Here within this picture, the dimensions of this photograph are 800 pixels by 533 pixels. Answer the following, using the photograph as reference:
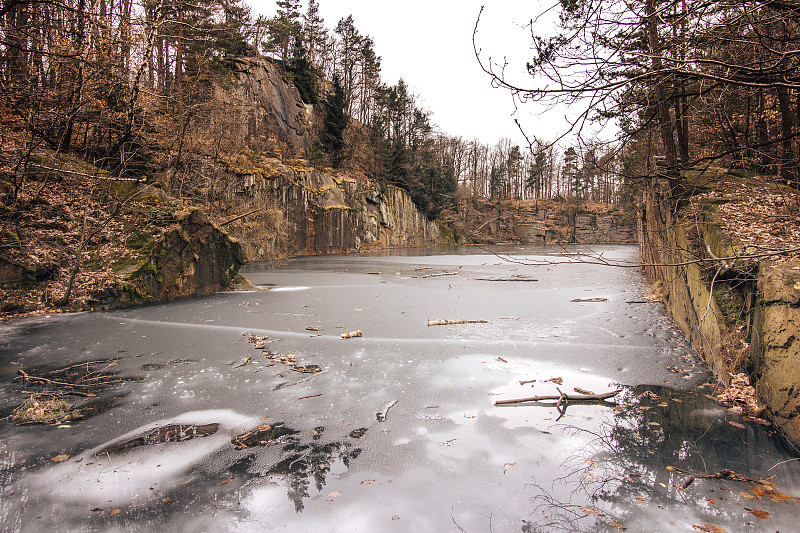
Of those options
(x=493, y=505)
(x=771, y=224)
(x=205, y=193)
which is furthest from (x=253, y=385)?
(x=205, y=193)

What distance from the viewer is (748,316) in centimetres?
450

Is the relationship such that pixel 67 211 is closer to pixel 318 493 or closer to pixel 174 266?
pixel 174 266

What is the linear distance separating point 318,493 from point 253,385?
2.20 m

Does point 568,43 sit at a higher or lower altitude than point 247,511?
higher

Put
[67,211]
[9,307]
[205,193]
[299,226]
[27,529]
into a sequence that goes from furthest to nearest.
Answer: [299,226] < [205,193] < [67,211] < [9,307] < [27,529]

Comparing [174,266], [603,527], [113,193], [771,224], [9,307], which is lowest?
[603,527]

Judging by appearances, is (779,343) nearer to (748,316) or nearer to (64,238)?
(748,316)

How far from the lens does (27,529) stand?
230 centimetres

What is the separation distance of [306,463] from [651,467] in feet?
8.62

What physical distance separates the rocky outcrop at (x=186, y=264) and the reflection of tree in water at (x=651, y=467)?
963cm

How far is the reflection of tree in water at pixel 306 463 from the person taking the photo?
274 cm

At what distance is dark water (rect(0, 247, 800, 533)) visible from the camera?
2.50 m

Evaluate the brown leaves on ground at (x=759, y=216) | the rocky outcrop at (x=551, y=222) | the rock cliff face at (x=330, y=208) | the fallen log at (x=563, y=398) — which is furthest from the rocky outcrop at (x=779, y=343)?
the rocky outcrop at (x=551, y=222)

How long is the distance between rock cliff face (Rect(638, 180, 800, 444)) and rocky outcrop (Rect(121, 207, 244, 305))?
10175mm
